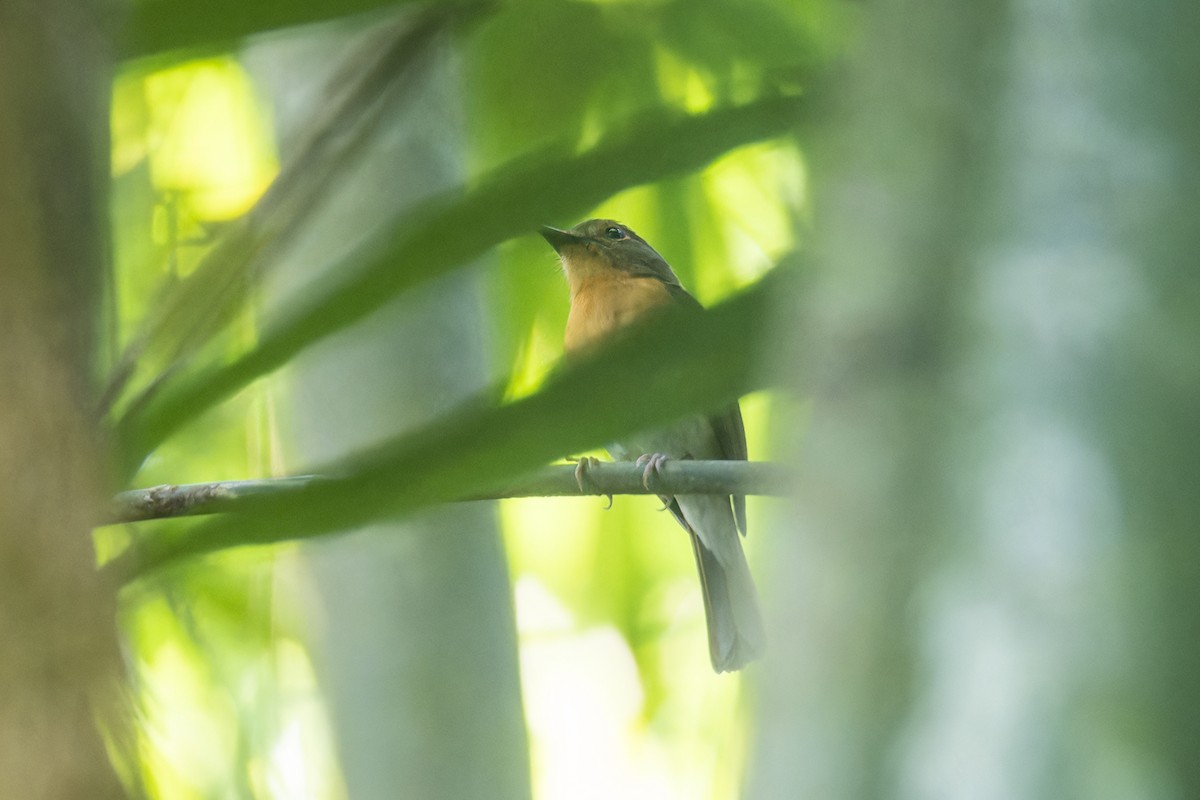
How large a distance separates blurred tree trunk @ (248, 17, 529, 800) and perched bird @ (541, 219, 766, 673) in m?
1.33

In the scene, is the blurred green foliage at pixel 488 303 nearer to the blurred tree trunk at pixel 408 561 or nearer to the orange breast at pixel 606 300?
the blurred tree trunk at pixel 408 561

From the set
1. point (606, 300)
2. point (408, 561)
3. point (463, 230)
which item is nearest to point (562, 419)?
point (463, 230)

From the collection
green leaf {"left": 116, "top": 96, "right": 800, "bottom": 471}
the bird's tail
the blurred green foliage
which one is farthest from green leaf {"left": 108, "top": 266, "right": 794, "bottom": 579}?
the bird's tail

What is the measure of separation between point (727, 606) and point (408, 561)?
68.5 inches

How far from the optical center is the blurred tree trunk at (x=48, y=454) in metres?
0.35

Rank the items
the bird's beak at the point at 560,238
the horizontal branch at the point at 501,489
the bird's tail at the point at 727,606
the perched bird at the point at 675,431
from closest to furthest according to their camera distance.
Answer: the horizontal branch at the point at 501,489 < the bird's tail at the point at 727,606 < the perched bird at the point at 675,431 < the bird's beak at the point at 560,238

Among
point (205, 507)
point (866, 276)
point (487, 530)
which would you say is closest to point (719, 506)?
point (487, 530)

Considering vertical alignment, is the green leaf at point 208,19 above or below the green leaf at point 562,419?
above

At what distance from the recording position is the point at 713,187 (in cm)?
197

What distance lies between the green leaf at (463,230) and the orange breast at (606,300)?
2283mm

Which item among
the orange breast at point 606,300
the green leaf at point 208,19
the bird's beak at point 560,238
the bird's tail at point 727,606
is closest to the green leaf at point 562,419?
the green leaf at point 208,19

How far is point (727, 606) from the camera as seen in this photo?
307 cm

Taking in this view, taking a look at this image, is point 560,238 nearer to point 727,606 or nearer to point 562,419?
point 727,606

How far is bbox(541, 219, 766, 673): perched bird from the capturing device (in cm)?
297
